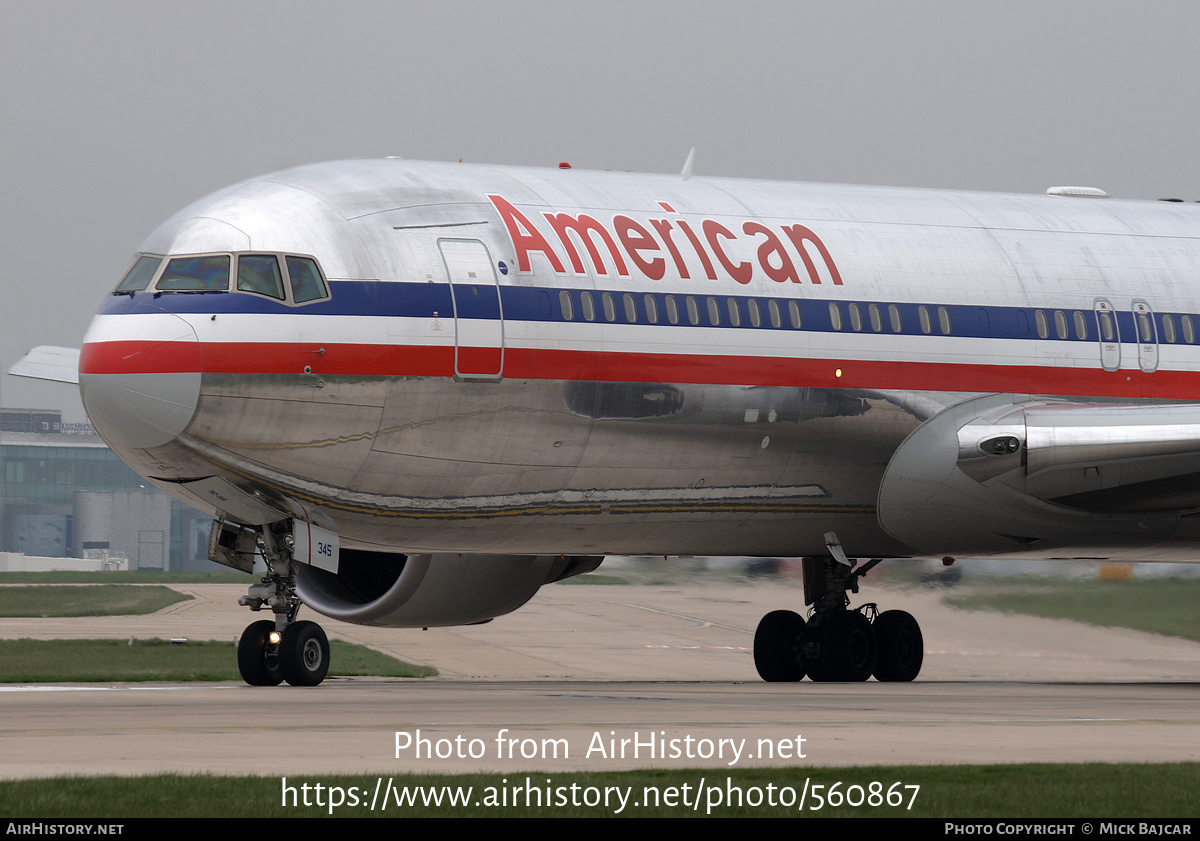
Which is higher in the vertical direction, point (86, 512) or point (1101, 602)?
point (1101, 602)

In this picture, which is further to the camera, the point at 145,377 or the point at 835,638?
the point at 835,638

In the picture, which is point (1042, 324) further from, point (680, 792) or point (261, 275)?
point (680, 792)

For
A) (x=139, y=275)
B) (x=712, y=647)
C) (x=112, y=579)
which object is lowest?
(x=112, y=579)

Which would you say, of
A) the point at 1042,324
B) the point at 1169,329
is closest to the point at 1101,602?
the point at 1169,329

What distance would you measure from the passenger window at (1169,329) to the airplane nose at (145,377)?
38.2 feet

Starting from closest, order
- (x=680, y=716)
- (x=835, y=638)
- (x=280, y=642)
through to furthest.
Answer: (x=680, y=716) → (x=280, y=642) → (x=835, y=638)

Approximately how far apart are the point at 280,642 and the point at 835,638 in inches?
308

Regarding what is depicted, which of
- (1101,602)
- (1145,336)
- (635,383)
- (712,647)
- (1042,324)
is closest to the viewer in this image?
(635,383)

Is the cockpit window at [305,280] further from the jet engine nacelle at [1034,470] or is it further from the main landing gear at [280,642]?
the jet engine nacelle at [1034,470]

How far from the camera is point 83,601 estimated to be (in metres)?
47.2

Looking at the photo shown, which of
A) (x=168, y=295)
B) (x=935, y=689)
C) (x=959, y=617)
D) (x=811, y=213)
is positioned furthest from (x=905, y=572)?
(x=168, y=295)

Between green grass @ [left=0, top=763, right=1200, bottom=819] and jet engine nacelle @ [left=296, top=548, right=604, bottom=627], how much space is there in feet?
33.2

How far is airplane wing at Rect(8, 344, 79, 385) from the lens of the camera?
66.4 feet
